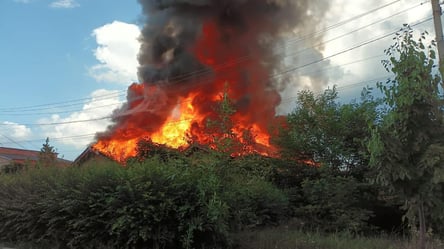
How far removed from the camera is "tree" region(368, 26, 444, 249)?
639 cm

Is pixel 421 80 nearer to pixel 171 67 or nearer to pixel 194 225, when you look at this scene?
pixel 194 225

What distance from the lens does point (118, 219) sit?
976 centimetres

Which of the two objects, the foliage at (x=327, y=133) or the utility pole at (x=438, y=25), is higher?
the utility pole at (x=438, y=25)

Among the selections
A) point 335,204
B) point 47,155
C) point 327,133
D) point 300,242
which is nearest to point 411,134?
point 300,242

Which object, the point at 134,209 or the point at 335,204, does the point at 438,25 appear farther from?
the point at 134,209

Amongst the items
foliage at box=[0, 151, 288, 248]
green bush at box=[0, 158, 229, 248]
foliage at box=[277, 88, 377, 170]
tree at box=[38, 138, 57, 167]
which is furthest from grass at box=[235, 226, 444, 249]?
tree at box=[38, 138, 57, 167]

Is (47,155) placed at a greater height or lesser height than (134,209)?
greater

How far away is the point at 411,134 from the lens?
262 inches

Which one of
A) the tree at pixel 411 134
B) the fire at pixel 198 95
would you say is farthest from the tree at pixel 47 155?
the tree at pixel 411 134

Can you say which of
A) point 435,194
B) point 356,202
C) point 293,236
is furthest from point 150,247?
Answer: point 356,202

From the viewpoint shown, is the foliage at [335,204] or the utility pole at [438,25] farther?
the foliage at [335,204]

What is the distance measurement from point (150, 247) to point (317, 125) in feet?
26.1

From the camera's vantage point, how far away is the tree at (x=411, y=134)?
6.39m

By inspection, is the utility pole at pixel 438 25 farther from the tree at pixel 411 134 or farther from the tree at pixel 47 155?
the tree at pixel 47 155
